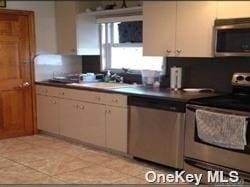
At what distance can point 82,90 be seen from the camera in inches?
182

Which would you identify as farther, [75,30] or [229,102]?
[75,30]

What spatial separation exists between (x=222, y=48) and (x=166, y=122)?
36.9 inches

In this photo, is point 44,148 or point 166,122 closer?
point 166,122

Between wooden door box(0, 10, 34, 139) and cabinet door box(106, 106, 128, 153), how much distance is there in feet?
5.42

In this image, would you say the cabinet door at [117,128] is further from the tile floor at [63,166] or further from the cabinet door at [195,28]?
the cabinet door at [195,28]

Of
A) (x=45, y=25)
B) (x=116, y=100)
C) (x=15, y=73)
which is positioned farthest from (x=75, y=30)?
(x=116, y=100)

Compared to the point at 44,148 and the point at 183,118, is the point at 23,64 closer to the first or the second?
the point at 44,148

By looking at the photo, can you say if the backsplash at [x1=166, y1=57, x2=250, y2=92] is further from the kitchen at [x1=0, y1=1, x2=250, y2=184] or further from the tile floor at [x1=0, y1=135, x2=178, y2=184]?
the tile floor at [x1=0, y1=135, x2=178, y2=184]

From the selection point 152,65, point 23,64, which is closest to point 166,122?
point 152,65

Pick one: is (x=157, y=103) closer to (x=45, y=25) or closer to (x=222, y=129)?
(x=222, y=129)

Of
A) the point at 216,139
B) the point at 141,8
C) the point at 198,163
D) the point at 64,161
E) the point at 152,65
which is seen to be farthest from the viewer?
the point at 152,65

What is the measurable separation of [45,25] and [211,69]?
2699 millimetres

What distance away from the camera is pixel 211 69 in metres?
4.05

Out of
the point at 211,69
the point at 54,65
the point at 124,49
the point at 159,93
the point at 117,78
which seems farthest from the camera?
the point at 54,65
